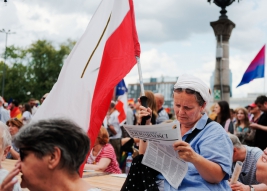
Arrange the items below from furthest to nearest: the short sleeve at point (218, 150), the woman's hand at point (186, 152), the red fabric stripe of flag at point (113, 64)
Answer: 1. the red fabric stripe of flag at point (113, 64)
2. the short sleeve at point (218, 150)
3. the woman's hand at point (186, 152)

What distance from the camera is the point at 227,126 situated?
720 cm

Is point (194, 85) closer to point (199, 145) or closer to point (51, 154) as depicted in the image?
point (199, 145)

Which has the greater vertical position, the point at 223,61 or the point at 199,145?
the point at 223,61

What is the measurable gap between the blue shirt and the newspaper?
0.06 metres

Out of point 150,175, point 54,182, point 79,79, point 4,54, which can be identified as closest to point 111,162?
point 79,79

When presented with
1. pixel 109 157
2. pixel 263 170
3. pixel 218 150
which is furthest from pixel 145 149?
pixel 109 157

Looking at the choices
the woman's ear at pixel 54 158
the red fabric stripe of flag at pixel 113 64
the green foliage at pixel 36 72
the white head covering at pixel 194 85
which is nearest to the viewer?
the woman's ear at pixel 54 158

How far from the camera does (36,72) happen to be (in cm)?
5975

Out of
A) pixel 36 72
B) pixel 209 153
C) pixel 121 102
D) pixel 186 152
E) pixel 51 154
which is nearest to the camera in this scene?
pixel 51 154

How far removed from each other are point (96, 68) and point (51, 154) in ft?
5.25

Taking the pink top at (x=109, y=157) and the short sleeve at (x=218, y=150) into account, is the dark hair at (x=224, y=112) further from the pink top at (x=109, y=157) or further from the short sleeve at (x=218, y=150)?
the short sleeve at (x=218, y=150)

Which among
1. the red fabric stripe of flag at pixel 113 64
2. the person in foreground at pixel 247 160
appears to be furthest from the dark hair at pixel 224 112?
the red fabric stripe of flag at pixel 113 64

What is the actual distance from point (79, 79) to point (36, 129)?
1.48 metres

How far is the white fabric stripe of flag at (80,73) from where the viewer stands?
3129mm
